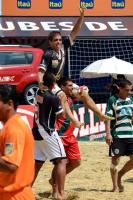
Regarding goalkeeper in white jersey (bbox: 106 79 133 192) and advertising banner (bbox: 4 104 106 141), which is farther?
advertising banner (bbox: 4 104 106 141)

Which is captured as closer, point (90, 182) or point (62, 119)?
point (62, 119)

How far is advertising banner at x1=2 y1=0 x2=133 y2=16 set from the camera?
75.5ft

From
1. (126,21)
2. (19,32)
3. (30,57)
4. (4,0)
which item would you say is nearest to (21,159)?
(30,57)

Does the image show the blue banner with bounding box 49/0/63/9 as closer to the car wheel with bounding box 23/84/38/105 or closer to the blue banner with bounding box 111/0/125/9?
the blue banner with bounding box 111/0/125/9

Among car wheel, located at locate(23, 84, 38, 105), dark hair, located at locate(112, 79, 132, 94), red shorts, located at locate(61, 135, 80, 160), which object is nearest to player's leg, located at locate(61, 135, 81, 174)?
red shorts, located at locate(61, 135, 80, 160)

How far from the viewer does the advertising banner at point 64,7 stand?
75.5 ft

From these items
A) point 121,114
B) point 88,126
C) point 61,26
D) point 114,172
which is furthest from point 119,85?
point 61,26

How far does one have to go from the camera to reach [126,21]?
70.9ft

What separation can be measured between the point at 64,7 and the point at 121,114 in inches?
609

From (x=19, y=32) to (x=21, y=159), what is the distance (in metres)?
16.3

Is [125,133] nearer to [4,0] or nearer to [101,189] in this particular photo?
[101,189]

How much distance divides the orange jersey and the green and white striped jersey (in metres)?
3.82

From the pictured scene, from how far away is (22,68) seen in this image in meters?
18.8

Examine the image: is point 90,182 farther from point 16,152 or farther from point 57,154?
point 16,152
